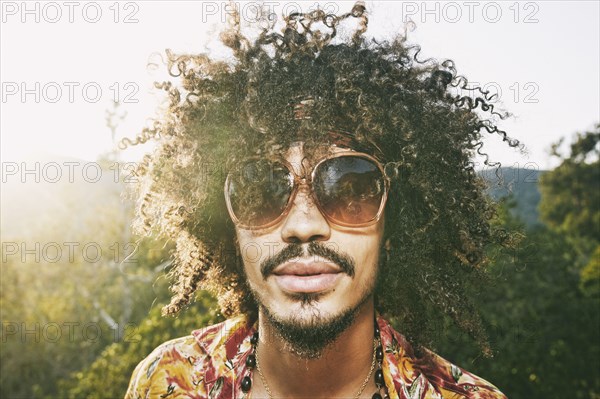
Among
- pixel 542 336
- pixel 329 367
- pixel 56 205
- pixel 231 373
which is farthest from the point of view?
pixel 56 205

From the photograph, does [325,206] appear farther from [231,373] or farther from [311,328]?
[231,373]

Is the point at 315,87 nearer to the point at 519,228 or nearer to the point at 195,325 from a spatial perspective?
the point at 519,228

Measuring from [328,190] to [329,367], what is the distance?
0.89m

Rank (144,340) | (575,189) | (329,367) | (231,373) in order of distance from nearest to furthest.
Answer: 1. (329,367)
2. (231,373)
3. (144,340)
4. (575,189)

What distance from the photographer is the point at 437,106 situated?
2.94 meters

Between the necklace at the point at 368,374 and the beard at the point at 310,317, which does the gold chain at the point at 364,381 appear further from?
the beard at the point at 310,317

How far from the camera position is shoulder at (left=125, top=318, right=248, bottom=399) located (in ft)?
9.18

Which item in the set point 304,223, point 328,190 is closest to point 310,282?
point 304,223

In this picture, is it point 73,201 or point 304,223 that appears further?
point 73,201

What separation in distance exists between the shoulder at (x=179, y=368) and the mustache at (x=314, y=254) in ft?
2.31

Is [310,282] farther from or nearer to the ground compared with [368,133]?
nearer to the ground

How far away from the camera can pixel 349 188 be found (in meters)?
2.55

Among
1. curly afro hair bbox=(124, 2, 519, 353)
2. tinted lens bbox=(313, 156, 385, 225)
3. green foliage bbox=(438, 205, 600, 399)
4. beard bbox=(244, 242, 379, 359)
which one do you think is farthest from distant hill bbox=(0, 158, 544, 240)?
green foliage bbox=(438, 205, 600, 399)

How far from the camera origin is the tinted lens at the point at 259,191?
258 cm
